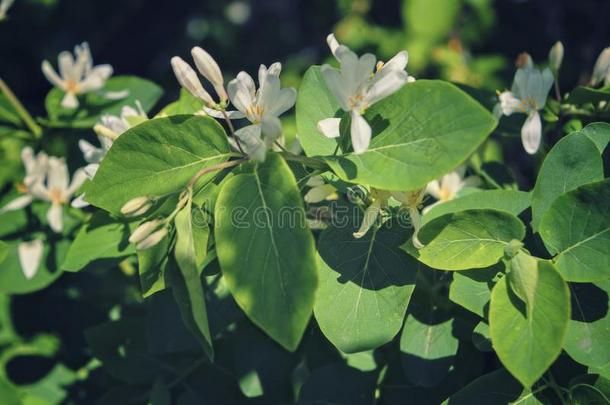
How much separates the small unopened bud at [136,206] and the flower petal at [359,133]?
1.19 ft

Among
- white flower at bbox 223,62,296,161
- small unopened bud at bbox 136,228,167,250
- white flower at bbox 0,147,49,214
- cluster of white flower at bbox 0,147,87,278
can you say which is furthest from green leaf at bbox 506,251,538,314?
white flower at bbox 0,147,49,214

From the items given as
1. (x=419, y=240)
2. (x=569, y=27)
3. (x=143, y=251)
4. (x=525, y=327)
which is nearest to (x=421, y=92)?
(x=419, y=240)

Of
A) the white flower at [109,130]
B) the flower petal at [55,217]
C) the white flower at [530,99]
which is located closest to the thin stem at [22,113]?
the flower petal at [55,217]

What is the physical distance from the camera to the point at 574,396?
45.4 inches

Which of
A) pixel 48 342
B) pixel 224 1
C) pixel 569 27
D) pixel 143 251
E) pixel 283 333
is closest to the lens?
pixel 283 333

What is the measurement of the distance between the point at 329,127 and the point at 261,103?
13 centimetres

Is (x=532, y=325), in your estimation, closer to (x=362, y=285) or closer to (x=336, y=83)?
(x=362, y=285)

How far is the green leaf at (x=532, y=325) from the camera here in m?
0.95

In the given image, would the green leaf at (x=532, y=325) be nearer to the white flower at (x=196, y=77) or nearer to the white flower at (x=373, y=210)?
the white flower at (x=373, y=210)

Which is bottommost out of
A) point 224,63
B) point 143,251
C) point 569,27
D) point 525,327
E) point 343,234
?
point 569,27

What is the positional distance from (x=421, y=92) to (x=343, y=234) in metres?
0.32

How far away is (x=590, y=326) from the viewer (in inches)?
44.4

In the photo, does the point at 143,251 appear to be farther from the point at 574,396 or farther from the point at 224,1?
the point at 224,1

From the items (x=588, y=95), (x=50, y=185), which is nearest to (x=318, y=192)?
(x=588, y=95)
